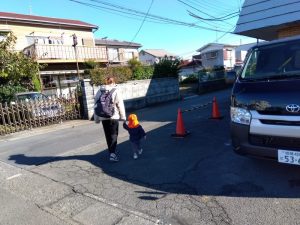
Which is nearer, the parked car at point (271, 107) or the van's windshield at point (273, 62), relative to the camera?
the parked car at point (271, 107)

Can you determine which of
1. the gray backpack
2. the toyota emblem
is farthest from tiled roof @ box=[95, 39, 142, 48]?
the toyota emblem

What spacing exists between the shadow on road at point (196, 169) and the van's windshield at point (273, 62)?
1412 millimetres

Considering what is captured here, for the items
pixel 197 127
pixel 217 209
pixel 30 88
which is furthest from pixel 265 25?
pixel 30 88

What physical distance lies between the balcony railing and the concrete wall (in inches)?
261

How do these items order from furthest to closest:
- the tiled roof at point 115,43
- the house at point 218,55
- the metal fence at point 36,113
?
the house at point 218,55 → the tiled roof at point 115,43 → the metal fence at point 36,113

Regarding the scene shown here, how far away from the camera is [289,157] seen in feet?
11.7

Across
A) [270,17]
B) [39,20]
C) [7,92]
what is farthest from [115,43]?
A: [270,17]

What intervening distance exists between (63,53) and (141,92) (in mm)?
7642

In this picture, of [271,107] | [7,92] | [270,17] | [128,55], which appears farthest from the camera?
[128,55]

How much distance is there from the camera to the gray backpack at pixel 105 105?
17.8 ft

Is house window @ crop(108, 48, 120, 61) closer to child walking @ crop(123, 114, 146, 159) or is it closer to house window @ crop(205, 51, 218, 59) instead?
house window @ crop(205, 51, 218, 59)

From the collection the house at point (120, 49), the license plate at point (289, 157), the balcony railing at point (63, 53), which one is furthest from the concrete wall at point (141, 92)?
the house at point (120, 49)

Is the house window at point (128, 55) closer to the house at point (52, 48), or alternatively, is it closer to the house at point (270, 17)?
the house at point (52, 48)

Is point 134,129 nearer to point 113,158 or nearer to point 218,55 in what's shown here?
point 113,158
